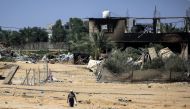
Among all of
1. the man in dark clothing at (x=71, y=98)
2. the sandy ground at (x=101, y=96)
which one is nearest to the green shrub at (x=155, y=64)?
the sandy ground at (x=101, y=96)

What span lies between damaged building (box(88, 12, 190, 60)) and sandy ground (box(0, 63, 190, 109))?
15.0 metres

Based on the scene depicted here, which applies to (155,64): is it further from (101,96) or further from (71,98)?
(71,98)

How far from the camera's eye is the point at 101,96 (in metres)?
25.3

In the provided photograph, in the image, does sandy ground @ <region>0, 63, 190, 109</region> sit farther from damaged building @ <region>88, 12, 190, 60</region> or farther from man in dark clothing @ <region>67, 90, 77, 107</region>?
damaged building @ <region>88, 12, 190, 60</region>

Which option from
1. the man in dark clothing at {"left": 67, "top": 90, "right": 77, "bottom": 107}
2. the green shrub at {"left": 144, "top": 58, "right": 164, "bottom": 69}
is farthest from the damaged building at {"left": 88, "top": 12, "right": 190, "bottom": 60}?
the man in dark clothing at {"left": 67, "top": 90, "right": 77, "bottom": 107}

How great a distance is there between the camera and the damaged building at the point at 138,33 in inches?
1997

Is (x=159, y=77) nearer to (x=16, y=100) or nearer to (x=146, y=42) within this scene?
(x=16, y=100)

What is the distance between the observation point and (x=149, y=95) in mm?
26141

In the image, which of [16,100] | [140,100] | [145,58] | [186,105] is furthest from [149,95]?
[145,58]

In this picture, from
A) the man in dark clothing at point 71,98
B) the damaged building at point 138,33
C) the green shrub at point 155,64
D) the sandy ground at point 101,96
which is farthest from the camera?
the damaged building at point 138,33

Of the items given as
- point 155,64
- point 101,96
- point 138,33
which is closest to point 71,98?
point 101,96

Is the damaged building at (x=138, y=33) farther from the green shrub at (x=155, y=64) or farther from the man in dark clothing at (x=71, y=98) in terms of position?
the man in dark clothing at (x=71, y=98)

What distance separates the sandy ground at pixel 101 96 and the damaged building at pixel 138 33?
1498 cm

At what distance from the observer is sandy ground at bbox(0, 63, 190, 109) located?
2203 centimetres
